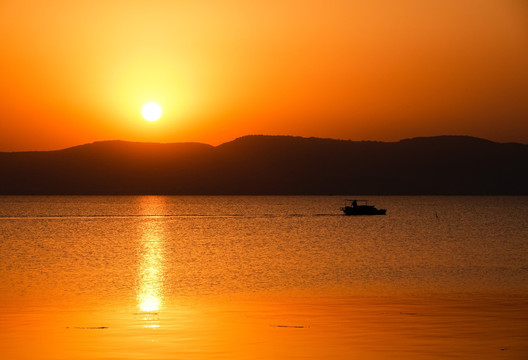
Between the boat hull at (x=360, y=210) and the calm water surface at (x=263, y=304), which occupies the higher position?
the boat hull at (x=360, y=210)

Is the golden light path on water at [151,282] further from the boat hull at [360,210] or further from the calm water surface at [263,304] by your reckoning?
the boat hull at [360,210]

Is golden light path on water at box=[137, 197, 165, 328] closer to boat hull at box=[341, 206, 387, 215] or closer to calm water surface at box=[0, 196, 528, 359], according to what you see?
calm water surface at box=[0, 196, 528, 359]

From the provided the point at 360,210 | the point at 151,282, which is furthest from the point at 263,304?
the point at 360,210

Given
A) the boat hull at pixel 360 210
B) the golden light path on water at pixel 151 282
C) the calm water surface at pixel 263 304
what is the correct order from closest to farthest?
the calm water surface at pixel 263 304 < the golden light path on water at pixel 151 282 < the boat hull at pixel 360 210

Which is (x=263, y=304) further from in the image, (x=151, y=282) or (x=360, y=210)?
(x=360, y=210)

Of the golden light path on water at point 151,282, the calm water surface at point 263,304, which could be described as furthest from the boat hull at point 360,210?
the calm water surface at point 263,304

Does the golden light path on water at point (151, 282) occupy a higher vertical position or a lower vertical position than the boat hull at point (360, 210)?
lower

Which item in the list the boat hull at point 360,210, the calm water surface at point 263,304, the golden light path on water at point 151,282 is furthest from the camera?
the boat hull at point 360,210

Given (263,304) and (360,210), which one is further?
(360,210)

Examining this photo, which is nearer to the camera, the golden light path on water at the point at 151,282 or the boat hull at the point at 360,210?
the golden light path on water at the point at 151,282

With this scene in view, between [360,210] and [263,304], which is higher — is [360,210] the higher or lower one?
the higher one

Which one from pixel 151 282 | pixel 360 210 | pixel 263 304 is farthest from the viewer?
pixel 360 210

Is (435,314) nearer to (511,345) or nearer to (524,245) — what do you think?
(511,345)

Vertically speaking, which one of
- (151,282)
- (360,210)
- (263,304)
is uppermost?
(360,210)
